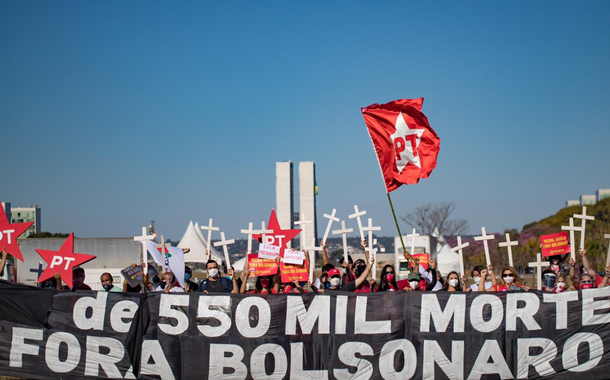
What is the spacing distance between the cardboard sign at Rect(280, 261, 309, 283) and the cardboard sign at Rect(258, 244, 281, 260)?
12.7 inches

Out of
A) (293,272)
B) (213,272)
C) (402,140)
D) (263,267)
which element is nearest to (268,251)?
(263,267)

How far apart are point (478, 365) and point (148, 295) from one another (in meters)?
4.62

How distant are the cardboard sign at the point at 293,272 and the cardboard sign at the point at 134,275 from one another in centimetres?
235

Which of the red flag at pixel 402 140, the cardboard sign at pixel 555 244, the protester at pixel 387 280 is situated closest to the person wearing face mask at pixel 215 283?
the protester at pixel 387 280

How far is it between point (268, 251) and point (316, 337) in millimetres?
2187

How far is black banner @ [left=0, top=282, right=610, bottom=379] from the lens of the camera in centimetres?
895

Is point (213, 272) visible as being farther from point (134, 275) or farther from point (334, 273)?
point (334, 273)

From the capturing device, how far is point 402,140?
1200cm

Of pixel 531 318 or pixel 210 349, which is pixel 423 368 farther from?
pixel 210 349

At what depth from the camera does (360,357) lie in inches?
354

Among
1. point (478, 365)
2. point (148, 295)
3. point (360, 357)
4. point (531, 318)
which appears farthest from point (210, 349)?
point (531, 318)

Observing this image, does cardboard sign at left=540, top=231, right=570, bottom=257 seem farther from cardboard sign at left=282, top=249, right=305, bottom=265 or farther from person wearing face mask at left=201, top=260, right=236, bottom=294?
person wearing face mask at left=201, top=260, right=236, bottom=294

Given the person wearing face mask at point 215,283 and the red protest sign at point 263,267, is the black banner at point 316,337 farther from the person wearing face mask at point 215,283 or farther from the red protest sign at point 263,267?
the red protest sign at point 263,267

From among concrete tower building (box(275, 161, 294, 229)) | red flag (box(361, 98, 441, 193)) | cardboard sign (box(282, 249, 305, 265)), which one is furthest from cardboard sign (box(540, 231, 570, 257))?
concrete tower building (box(275, 161, 294, 229))
